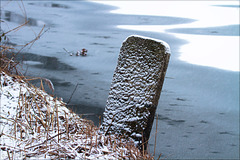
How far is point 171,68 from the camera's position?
6012 mm

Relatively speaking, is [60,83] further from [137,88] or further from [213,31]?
[213,31]

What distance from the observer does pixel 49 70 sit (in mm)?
5352

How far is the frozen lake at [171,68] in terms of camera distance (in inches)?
139

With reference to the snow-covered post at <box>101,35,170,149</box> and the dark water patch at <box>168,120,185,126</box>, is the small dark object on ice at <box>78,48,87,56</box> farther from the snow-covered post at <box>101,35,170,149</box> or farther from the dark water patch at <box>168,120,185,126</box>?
the snow-covered post at <box>101,35,170,149</box>

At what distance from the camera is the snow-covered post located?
87.8 inches

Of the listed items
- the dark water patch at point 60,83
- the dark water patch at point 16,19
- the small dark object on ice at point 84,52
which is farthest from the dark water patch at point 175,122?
the dark water patch at point 16,19

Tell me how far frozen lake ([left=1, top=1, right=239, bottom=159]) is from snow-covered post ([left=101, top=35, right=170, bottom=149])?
710 mm

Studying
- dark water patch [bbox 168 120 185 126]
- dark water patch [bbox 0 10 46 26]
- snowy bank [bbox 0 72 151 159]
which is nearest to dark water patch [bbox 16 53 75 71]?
dark water patch [bbox 168 120 185 126]

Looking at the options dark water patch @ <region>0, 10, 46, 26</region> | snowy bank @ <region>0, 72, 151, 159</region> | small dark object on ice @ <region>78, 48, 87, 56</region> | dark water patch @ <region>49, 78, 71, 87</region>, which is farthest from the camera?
dark water patch @ <region>0, 10, 46, 26</region>

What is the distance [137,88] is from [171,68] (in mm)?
3831

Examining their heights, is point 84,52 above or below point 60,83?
above

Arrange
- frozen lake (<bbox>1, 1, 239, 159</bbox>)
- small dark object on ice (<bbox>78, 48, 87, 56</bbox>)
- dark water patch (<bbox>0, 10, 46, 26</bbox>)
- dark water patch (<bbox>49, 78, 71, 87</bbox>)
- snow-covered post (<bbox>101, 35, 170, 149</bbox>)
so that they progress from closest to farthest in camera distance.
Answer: snow-covered post (<bbox>101, 35, 170, 149</bbox>)
frozen lake (<bbox>1, 1, 239, 159</bbox>)
dark water patch (<bbox>49, 78, 71, 87</bbox>)
small dark object on ice (<bbox>78, 48, 87, 56</bbox>)
dark water patch (<bbox>0, 10, 46, 26</bbox>)

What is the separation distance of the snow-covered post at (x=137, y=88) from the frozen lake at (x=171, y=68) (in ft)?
2.33

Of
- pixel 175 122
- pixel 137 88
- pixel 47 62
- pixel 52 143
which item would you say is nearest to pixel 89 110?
pixel 175 122
